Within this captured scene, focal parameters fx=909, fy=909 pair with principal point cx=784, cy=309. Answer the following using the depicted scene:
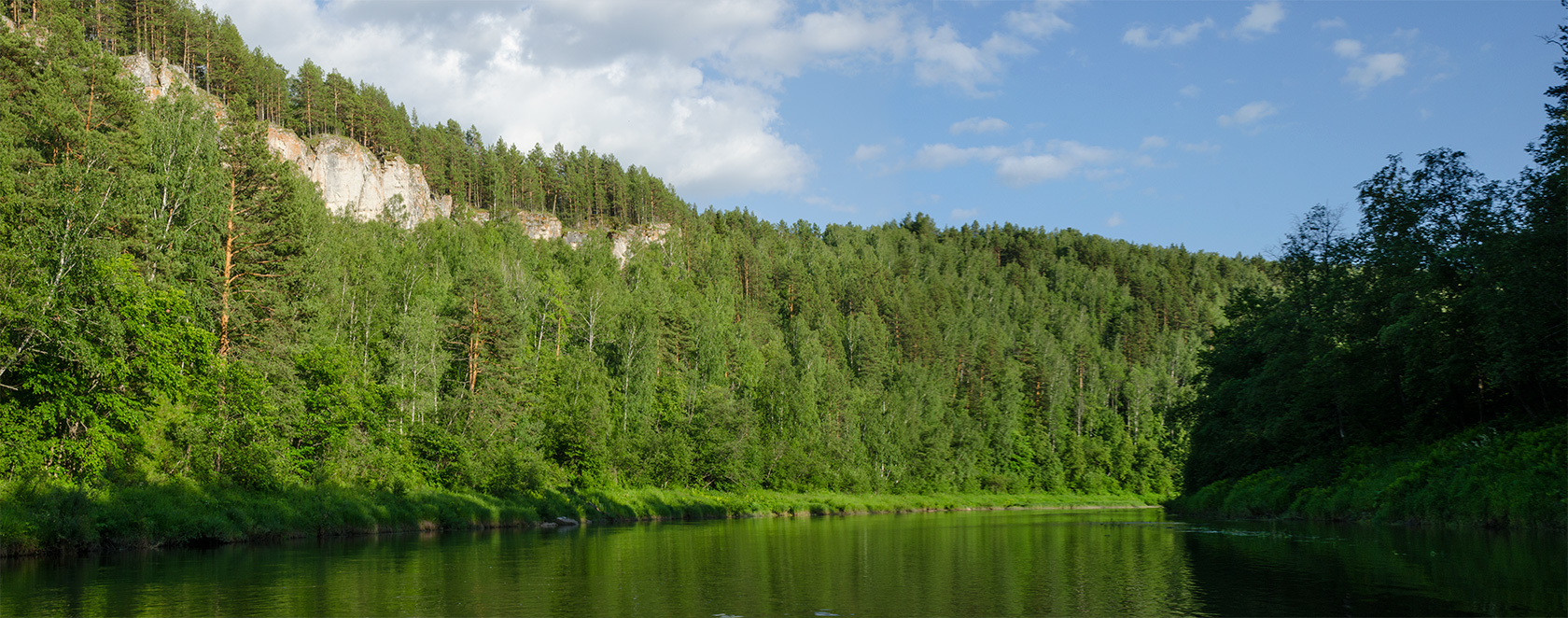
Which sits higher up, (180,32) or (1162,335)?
A: (180,32)

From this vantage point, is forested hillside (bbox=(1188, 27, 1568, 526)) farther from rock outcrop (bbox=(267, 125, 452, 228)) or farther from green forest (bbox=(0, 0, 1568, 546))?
rock outcrop (bbox=(267, 125, 452, 228))

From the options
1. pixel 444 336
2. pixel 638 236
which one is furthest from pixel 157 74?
pixel 444 336

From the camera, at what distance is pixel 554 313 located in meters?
91.7

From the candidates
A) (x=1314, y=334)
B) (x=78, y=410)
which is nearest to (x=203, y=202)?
(x=78, y=410)

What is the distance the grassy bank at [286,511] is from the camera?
27656 millimetres

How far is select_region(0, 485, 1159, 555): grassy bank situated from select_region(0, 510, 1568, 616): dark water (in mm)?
1466

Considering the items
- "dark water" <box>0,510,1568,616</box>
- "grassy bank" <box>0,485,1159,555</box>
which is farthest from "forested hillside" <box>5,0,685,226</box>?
"dark water" <box>0,510,1568,616</box>

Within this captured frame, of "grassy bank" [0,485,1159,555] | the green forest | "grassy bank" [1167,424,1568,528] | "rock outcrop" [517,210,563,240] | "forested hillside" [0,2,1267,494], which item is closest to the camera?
"grassy bank" [1167,424,1568,528]

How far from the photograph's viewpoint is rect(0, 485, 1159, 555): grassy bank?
90.7 ft

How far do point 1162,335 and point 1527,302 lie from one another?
161177 mm

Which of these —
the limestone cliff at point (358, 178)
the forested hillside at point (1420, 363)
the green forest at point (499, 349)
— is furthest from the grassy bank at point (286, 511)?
the limestone cliff at point (358, 178)

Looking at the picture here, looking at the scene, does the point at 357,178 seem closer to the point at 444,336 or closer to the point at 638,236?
the point at 638,236

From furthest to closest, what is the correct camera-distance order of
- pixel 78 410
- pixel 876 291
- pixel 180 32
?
pixel 876 291, pixel 180 32, pixel 78 410

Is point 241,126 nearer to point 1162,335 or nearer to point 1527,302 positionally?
point 1527,302
